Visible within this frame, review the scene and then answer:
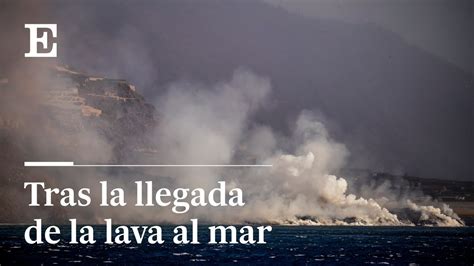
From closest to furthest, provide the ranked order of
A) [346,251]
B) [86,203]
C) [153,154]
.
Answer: [86,203], [153,154], [346,251]

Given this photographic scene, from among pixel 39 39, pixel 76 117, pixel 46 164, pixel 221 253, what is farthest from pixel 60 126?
pixel 221 253

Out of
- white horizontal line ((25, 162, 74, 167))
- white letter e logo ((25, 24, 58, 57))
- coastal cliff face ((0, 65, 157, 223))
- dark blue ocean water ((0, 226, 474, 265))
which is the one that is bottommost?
dark blue ocean water ((0, 226, 474, 265))

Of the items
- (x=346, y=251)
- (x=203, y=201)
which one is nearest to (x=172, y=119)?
(x=203, y=201)

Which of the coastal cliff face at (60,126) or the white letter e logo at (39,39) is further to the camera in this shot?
the coastal cliff face at (60,126)

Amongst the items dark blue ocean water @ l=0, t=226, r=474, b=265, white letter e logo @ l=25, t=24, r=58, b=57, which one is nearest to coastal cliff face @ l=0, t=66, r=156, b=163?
white letter e logo @ l=25, t=24, r=58, b=57

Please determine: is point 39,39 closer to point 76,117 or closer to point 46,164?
point 76,117

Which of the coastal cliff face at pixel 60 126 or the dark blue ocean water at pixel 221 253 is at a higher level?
the coastal cliff face at pixel 60 126

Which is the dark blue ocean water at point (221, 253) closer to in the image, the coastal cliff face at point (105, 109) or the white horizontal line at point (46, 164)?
the white horizontal line at point (46, 164)

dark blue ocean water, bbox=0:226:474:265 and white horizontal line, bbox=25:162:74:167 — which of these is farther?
dark blue ocean water, bbox=0:226:474:265

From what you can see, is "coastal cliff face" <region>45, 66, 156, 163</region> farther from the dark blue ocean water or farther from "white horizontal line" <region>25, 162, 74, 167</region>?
the dark blue ocean water

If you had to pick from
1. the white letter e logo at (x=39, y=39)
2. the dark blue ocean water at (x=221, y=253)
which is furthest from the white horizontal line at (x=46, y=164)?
the white letter e logo at (x=39, y=39)

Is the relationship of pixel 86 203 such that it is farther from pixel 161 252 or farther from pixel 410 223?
pixel 410 223

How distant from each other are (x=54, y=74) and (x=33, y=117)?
833mm

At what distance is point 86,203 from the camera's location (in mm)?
12312
